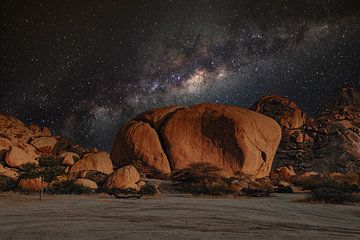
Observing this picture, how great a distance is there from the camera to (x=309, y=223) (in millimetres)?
7984

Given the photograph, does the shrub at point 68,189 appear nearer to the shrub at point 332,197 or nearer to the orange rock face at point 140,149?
the orange rock face at point 140,149

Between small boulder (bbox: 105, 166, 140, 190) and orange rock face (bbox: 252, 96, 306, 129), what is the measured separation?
114 feet

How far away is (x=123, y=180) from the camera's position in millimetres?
18406

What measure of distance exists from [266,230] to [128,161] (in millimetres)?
22453

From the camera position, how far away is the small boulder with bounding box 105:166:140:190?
18006 mm

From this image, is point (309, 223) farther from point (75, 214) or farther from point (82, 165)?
point (82, 165)

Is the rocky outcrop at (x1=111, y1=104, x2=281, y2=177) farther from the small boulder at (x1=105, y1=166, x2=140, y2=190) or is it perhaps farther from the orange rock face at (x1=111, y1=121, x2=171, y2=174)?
the small boulder at (x1=105, y1=166, x2=140, y2=190)

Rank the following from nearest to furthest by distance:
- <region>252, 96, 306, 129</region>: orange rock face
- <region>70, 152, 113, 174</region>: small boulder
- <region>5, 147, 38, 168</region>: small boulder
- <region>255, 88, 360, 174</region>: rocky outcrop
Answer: <region>70, 152, 113, 174</region>: small boulder → <region>5, 147, 38, 168</region>: small boulder → <region>255, 88, 360, 174</region>: rocky outcrop → <region>252, 96, 306, 129</region>: orange rock face

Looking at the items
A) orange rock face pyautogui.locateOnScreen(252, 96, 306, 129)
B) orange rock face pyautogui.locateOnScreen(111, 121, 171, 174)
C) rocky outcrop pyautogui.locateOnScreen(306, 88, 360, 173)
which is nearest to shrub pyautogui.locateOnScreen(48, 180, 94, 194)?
orange rock face pyautogui.locateOnScreen(111, 121, 171, 174)

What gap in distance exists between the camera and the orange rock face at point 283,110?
49188mm

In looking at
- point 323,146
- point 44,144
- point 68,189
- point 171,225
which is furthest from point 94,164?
point 323,146

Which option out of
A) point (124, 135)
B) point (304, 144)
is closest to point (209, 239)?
point (124, 135)

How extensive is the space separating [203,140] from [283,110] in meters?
26.5

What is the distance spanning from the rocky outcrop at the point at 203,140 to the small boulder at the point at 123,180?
7.71 metres
